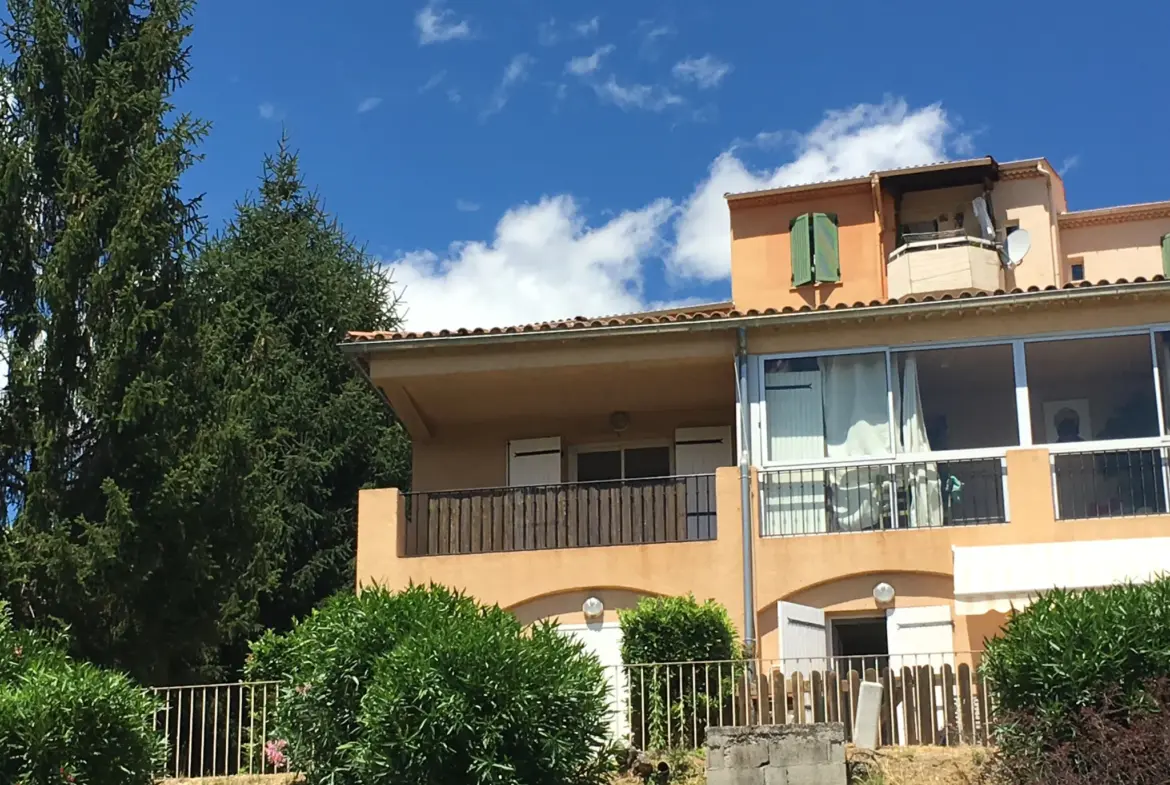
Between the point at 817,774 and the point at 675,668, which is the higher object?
the point at 675,668

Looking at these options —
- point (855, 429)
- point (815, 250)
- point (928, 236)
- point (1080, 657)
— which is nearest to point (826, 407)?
point (855, 429)

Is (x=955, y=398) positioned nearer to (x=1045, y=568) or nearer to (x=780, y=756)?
(x=1045, y=568)

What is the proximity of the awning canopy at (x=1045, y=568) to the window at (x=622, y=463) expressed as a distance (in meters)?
5.62

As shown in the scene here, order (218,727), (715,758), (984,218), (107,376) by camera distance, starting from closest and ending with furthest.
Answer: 1. (715,758)
2. (218,727)
3. (107,376)
4. (984,218)

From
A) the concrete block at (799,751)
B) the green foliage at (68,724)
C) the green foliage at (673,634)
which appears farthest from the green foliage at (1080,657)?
the green foliage at (68,724)

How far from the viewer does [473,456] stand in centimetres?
2166

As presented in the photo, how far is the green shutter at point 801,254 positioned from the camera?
1142 inches

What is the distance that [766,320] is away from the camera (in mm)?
18703

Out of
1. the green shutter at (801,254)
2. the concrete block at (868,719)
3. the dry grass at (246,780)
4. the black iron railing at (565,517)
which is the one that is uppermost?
the green shutter at (801,254)

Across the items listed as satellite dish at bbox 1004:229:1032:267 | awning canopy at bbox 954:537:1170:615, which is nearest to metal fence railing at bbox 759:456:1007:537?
awning canopy at bbox 954:537:1170:615

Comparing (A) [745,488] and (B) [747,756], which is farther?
(A) [745,488]

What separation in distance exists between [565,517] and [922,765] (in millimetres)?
6394

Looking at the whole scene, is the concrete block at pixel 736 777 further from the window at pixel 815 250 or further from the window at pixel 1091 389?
the window at pixel 815 250

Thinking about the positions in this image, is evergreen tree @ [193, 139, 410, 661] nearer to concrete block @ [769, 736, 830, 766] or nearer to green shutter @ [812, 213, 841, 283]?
green shutter @ [812, 213, 841, 283]
